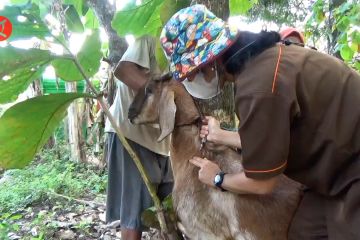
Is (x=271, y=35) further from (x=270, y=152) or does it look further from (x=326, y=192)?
(x=326, y=192)

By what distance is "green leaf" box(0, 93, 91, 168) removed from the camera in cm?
258

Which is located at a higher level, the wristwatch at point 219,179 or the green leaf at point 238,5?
the green leaf at point 238,5

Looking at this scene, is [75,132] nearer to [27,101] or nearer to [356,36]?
[356,36]

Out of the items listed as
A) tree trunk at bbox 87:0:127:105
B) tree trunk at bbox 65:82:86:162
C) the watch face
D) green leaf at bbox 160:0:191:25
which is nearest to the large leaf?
green leaf at bbox 160:0:191:25

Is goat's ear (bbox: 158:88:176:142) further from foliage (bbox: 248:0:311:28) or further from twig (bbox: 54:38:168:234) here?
foliage (bbox: 248:0:311:28)

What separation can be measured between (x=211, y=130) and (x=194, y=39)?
593 mm

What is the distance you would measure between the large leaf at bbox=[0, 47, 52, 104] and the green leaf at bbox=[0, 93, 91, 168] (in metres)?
0.19

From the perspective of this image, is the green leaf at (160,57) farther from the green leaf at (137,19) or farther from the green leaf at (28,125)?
the green leaf at (28,125)

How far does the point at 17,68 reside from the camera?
2.53 meters

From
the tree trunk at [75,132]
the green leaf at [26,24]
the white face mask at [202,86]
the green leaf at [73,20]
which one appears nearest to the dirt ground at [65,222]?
the green leaf at [73,20]

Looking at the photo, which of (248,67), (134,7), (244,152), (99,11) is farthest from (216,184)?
(99,11)

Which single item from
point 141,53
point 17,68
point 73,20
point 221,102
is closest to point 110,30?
point 73,20

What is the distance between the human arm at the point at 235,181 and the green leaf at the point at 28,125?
0.77 meters

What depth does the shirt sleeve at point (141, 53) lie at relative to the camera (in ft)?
10.9
